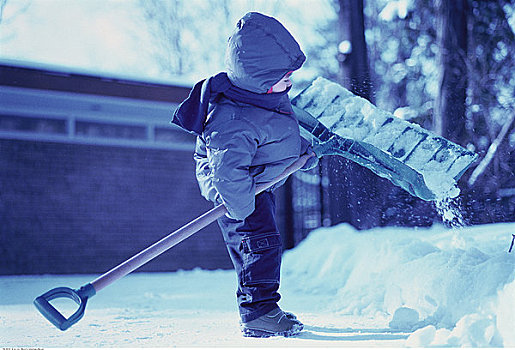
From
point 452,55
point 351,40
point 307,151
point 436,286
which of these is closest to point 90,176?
point 351,40

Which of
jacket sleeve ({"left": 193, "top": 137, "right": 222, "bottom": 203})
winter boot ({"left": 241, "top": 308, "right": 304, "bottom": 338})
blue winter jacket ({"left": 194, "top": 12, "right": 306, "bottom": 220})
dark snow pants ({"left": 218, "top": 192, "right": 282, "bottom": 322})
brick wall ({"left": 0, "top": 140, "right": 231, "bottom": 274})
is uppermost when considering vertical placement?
blue winter jacket ({"left": 194, "top": 12, "right": 306, "bottom": 220})

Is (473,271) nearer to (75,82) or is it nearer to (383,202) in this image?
(383,202)

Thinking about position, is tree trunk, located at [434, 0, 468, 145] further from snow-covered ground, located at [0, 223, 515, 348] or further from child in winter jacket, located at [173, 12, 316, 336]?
child in winter jacket, located at [173, 12, 316, 336]

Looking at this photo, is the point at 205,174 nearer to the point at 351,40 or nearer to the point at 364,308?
the point at 364,308

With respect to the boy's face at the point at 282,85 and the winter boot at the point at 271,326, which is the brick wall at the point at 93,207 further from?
the boy's face at the point at 282,85

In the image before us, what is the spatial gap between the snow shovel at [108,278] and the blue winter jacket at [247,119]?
11 cm

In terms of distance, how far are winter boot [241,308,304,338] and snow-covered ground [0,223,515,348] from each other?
2.0 inches

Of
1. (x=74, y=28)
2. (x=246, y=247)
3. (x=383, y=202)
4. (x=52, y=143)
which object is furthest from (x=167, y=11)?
(x=246, y=247)

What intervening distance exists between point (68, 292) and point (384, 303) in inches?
64.6

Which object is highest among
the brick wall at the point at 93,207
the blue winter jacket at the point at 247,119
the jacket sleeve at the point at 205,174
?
the blue winter jacket at the point at 247,119

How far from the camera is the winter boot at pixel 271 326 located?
2148 millimetres

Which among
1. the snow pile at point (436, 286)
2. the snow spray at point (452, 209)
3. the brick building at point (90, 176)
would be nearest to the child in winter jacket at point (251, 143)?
the snow pile at point (436, 286)

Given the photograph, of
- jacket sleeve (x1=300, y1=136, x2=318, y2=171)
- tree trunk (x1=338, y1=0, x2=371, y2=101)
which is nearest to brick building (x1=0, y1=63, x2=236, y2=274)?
tree trunk (x1=338, y1=0, x2=371, y2=101)

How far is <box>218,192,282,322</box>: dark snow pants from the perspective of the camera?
7.14ft
